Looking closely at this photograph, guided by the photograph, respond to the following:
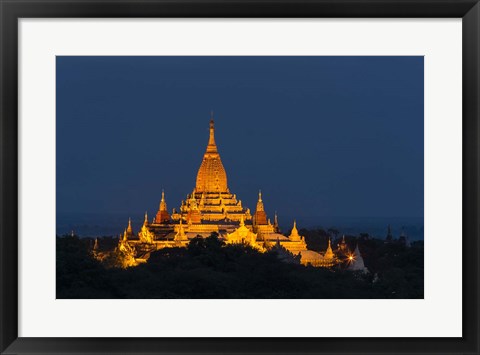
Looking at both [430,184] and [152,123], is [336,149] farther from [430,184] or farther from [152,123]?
[430,184]

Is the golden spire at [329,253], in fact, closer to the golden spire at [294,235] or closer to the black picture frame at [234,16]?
the golden spire at [294,235]

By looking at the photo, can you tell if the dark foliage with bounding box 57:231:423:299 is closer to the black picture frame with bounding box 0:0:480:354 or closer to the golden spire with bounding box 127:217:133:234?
the black picture frame with bounding box 0:0:480:354

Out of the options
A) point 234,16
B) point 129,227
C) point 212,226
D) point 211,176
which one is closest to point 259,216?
point 211,176

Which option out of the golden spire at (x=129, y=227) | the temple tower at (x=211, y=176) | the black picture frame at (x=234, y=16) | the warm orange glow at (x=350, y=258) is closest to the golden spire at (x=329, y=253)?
the warm orange glow at (x=350, y=258)

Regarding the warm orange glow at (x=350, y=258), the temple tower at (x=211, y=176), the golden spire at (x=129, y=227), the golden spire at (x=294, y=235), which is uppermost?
the temple tower at (x=211, y=176)

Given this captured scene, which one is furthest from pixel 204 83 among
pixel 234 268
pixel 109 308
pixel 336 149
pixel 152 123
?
pixel 109 308

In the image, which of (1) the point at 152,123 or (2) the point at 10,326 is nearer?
(2) the point at 10,326
